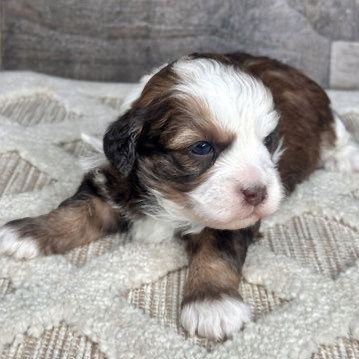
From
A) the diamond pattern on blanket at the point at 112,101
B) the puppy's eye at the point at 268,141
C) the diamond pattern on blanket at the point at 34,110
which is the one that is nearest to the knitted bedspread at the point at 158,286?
the puppy's eye at the point at 268,141

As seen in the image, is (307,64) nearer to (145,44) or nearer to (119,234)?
(145,44)

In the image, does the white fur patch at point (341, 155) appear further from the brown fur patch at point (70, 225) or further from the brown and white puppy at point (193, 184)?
the brown fur patch at point (70, 225)

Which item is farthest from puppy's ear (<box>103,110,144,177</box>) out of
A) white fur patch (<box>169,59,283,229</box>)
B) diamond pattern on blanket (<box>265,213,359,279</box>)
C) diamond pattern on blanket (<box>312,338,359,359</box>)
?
diamond pattern on blanket (<box>312,338,359,359</box>)

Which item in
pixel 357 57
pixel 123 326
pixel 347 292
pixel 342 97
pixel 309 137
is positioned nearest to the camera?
pixel 123 326

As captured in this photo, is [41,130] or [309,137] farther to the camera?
[41,130]

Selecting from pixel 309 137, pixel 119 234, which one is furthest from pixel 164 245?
pixel 309 137

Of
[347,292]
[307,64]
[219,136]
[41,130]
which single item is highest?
[219,136]

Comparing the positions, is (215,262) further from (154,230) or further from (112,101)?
(112,101)
